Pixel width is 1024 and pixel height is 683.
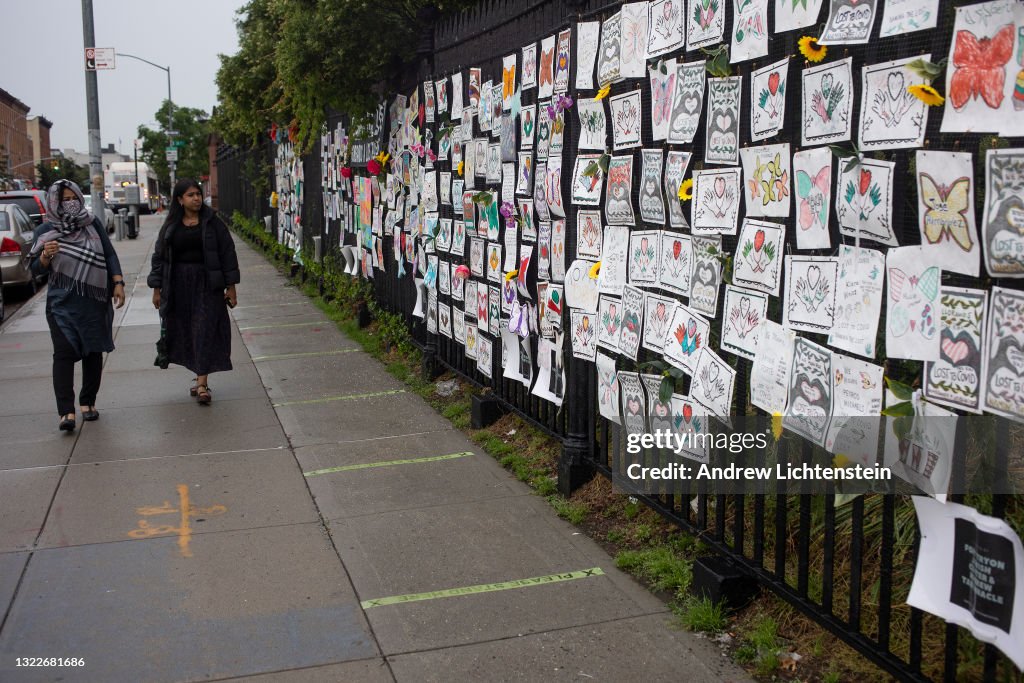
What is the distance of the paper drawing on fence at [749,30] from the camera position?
3744 mm

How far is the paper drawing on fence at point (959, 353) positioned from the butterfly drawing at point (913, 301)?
4 centimetres

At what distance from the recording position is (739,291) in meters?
3.99

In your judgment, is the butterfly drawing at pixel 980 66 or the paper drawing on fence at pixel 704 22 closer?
the butterfly drawing at pixel 980 66

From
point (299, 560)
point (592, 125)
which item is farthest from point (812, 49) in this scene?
point (299, 560)

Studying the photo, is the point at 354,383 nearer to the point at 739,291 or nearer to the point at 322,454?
the point at 322,454

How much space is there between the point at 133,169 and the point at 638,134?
74.4 m

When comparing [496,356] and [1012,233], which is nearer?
[1012,233]

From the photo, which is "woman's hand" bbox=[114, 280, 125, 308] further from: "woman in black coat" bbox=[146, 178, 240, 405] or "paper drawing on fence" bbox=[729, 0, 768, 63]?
"paper drawing on fence" bbox=[729, 0, 768, 63]

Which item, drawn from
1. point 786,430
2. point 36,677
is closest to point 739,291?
point 786,430

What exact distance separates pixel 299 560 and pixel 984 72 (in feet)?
11.7

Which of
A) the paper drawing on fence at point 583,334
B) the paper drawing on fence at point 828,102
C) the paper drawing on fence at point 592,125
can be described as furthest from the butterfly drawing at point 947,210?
the paper drawing on fence at point 583,334

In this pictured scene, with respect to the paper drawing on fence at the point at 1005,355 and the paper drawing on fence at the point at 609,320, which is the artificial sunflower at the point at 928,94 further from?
the paper drawing on fence at the point at 609,320

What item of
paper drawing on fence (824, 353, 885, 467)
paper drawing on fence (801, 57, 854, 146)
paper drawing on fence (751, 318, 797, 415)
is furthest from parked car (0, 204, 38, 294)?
paper drawing on fence (824, 353, 885, 467)

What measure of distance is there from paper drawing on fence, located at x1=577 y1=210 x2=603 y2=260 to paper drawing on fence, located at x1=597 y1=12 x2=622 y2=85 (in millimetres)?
677
